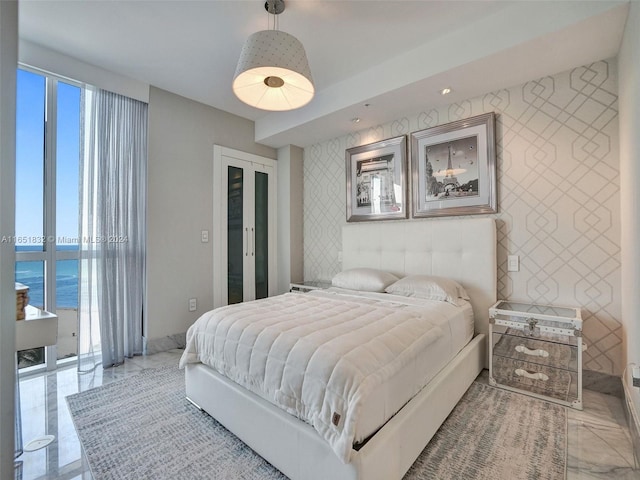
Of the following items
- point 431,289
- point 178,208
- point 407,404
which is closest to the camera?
point 407,404

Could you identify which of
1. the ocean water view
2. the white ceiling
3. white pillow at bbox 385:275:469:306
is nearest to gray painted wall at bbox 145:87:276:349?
A: the white ceiling

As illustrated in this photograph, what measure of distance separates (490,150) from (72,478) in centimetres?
369

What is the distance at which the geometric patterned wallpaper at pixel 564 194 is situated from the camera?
2.21 meters

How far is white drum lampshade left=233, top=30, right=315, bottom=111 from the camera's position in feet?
5.56

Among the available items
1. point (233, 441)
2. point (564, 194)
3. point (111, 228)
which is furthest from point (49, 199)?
point (564, 194)

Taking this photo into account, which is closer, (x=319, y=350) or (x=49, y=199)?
(x=319, y=350)

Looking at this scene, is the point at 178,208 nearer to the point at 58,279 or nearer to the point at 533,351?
the point at 58,279

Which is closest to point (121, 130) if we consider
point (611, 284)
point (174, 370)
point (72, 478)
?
point (174, 370)

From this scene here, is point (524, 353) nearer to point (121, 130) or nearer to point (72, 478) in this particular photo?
point (72, 478)

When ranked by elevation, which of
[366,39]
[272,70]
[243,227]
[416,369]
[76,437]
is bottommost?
[76,437]

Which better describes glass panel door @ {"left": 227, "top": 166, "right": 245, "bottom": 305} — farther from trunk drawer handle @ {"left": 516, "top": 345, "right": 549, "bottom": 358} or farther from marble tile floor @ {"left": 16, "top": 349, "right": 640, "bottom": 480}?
trunk drawer handle @ {"left": 516, "top": 345, "right": 549, "bottom": 358}

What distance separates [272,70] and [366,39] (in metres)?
1.19

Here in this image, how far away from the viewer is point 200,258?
358 cm

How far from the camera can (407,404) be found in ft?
4.95
